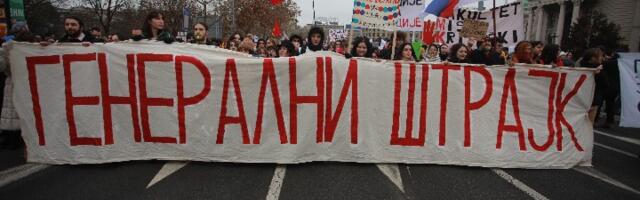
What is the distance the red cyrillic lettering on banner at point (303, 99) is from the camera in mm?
4652

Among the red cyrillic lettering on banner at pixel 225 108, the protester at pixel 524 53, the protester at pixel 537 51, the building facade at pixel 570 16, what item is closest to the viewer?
the red cyrillic lettering on banner at pixel 225 108

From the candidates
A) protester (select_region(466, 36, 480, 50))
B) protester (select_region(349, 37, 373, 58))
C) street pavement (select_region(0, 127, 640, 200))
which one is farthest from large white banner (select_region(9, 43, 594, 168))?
protester (select_region(466, 36, 480, 50))

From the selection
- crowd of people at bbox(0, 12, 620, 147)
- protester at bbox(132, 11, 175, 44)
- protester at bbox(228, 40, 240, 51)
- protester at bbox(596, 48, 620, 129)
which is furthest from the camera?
protester at bbox(228, 40, 240, 51)

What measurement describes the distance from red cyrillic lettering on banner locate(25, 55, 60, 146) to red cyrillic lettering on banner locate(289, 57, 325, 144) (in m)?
2.44

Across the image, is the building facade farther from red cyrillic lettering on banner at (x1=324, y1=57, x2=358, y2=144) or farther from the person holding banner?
red cyrillic lettering on banner at (x1=324, y1=57, x2=358, y2=144)

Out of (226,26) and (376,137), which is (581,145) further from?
(226,26)

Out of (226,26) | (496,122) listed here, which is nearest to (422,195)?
(496,122)

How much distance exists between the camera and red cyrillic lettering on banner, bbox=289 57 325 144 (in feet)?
15.3

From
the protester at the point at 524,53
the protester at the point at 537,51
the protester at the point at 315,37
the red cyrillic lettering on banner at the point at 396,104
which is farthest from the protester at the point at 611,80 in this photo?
the protester at the point at 315,37

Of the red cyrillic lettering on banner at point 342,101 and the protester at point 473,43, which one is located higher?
the protester at point 473,43

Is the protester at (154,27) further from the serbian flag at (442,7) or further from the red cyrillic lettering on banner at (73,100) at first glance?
the serbian flag at (442,7)

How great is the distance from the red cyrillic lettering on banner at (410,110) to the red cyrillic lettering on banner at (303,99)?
805mm

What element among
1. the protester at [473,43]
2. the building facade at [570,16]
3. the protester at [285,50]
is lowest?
the protester at [285,50]

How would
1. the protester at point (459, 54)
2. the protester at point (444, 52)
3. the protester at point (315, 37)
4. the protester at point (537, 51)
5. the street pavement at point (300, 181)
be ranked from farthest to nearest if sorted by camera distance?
the protester at point (444, 52)
the protester at point (537, 51)
the protester at point (459, 54)
the protester at point (315, 37)
the street pavement at point (300, 181)
